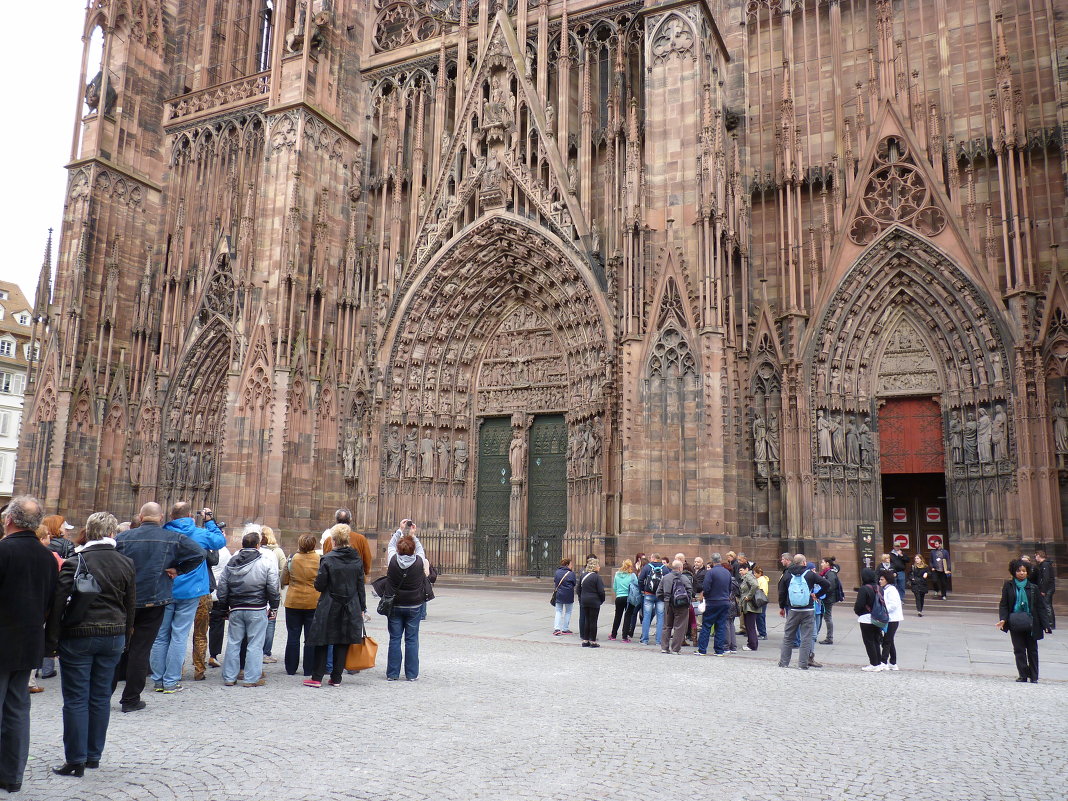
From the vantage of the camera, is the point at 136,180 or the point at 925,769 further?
the point at 136,180

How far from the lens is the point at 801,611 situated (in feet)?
33.9

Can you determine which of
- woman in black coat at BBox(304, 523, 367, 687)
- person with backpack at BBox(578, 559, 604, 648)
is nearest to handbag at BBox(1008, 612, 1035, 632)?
person with backpack at BBox(578, 559, 604, 648)

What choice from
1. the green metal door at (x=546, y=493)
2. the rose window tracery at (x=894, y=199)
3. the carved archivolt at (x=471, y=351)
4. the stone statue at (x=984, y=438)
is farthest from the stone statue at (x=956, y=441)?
the green metal door at (x=546, y=493)

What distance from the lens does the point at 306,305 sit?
2412 centimetres

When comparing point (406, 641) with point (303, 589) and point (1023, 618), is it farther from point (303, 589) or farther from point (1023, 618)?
point (1023, 618)

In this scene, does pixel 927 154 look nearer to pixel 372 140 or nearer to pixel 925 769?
pixel 372 140

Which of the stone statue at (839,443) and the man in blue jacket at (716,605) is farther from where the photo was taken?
the stone statue at (839,443)

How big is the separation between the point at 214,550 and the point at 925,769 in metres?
7.00

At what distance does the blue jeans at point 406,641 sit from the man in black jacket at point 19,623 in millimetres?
4142

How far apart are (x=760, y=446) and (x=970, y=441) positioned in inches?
186

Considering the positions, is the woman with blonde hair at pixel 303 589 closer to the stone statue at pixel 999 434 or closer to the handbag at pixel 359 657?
the handbag at pixel 359 657

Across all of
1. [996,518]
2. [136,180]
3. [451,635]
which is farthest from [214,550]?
[136,180]

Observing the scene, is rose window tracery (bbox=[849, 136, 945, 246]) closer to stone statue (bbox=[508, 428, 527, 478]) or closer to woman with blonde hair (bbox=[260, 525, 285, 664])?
stone statue (bbox=[508, 428, 527, 478])

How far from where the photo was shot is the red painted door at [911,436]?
65.1 ft
